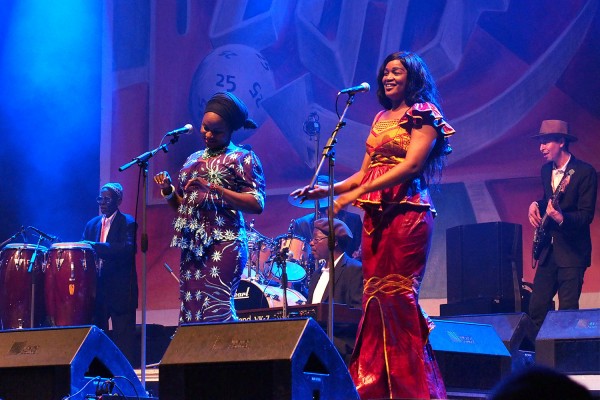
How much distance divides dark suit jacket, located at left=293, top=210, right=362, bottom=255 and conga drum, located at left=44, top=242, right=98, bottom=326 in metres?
2.24

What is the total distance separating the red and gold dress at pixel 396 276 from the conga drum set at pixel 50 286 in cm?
518

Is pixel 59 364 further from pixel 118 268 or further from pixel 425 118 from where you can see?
pixel 118 268

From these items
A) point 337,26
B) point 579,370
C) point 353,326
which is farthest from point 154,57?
point 579,370

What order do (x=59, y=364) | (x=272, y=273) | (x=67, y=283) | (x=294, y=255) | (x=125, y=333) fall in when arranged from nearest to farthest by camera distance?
(x=59, y=364) → (x=67, y=283) → (x=272, y=273) → (x=294, y=255) → (x=125, y=333)

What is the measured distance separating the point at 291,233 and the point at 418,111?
522 cm

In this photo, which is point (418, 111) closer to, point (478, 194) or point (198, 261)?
point (198, 261)

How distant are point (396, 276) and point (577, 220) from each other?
4143mm

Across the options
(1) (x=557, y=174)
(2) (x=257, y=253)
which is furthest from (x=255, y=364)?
(2) (x=257, y=253)

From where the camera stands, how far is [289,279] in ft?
30.0

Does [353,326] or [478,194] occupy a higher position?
[478,194]

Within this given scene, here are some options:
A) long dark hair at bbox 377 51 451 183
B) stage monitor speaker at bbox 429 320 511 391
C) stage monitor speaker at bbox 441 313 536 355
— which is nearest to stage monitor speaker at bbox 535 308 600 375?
stage monitor speaker at bbox 429 320 511 391

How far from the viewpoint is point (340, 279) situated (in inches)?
322

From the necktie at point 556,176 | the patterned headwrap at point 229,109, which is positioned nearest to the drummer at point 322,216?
the necktie at point 556,176

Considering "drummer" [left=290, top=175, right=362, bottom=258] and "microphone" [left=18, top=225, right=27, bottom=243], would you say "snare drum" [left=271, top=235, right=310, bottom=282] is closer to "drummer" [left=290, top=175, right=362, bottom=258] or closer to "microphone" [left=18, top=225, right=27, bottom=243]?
"drummer" [left=290, top=175, right=362, bottom=258]
